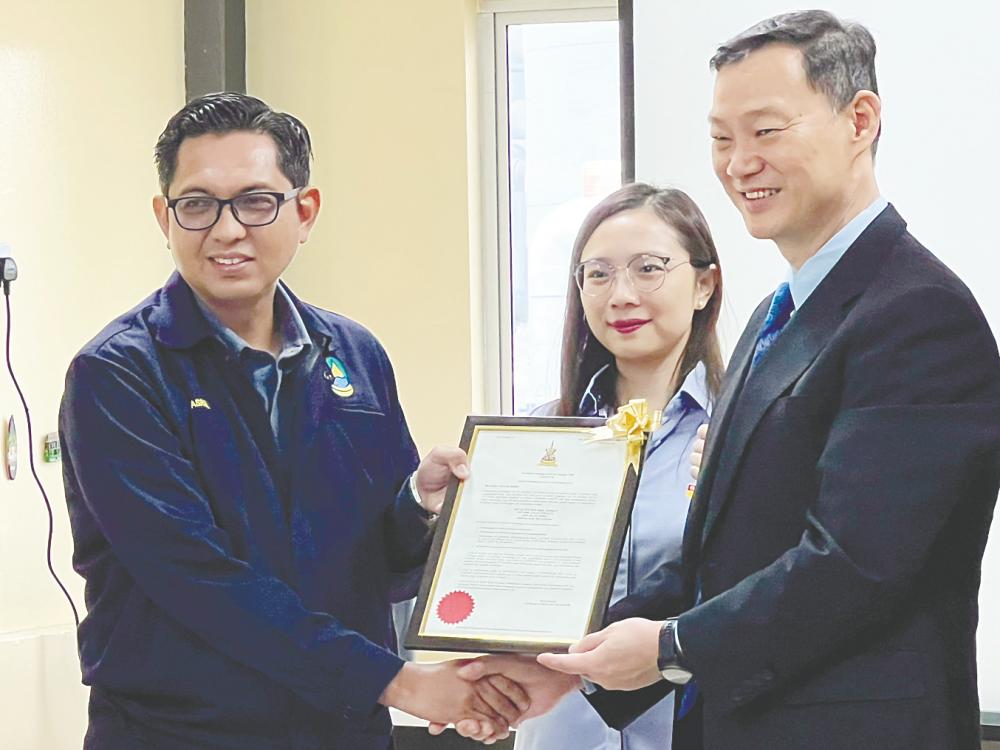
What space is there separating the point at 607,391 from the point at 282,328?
56cm

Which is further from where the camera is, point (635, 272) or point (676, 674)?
point (635, 272)

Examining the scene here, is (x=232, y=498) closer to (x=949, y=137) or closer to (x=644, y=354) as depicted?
(x=644, y=354)

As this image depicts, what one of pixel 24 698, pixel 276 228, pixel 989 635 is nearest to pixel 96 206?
pixel 24 698

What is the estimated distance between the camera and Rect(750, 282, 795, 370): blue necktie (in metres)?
1.58

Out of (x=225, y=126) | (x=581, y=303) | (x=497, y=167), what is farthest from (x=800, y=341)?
(x=497, y=167)

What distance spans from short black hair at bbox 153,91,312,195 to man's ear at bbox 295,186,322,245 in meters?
0.02

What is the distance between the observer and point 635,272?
2078 millimetres

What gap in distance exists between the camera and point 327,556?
1822mm

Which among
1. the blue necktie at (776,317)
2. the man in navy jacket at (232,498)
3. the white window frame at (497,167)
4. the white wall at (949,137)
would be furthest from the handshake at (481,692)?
the white window frame at (497,167)

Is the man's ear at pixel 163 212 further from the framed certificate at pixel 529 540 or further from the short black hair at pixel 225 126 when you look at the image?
the framed certificate at pixel 529 540

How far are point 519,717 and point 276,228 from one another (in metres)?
0.81

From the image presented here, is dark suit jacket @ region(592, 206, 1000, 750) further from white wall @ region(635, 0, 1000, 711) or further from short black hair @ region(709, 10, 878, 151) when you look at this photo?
white wall @ region(635, 0, 1000, 711)

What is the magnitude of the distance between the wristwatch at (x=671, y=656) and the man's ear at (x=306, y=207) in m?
0.82

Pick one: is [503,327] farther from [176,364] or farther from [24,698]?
[176,364]
